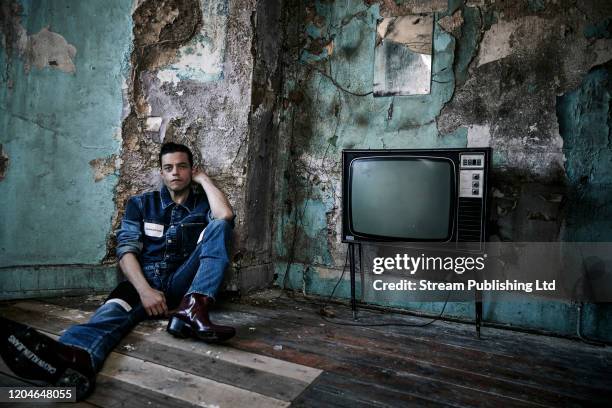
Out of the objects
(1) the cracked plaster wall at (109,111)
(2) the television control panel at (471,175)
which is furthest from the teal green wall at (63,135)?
(2) the television control panel at (471,175)

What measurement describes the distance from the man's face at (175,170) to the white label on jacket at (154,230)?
21 centimetres

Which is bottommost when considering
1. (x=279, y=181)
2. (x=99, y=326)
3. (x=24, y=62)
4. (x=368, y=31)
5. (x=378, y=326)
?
(x=378, y=326)

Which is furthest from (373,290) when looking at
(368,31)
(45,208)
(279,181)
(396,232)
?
(45,208)

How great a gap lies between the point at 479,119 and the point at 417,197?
2.23 feet

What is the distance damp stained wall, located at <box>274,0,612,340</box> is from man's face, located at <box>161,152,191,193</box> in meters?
0.84

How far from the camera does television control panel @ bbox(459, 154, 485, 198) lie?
1.76 m

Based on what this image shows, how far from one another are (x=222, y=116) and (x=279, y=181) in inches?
24.1

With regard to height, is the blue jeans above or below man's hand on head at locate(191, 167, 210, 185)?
below

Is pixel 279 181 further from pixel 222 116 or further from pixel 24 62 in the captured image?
pixel 24 62

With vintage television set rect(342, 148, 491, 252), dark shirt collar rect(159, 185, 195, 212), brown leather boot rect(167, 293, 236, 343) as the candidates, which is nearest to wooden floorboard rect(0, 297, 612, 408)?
brown leather boot rect(167, 293, 236, 343)

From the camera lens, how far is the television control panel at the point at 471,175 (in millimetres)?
1764

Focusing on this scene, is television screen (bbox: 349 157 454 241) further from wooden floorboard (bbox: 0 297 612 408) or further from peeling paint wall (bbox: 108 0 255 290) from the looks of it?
peeling paint wall (bbox: 108 0 255 290)

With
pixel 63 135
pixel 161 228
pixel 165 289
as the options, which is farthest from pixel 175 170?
pixel 63 135

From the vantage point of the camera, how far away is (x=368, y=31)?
2461 mm
